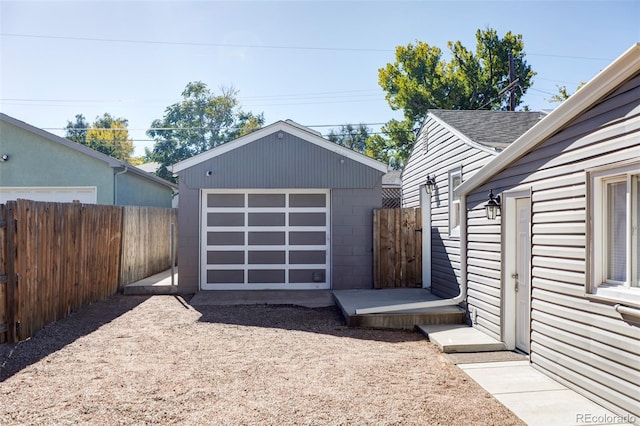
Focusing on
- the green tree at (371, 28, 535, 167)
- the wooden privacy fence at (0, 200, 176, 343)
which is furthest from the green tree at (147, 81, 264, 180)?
the wooden privacy fence at (0, 200, 176, 343)

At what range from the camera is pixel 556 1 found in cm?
1032

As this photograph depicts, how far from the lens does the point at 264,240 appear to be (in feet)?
33.3

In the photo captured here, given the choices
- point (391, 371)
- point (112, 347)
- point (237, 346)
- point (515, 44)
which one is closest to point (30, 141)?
point (112, 347)

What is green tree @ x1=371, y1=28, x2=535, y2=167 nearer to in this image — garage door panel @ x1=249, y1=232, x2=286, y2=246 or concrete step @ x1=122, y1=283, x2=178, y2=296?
garage door panel @ x1=249, y1=232, x2=286, y2=246

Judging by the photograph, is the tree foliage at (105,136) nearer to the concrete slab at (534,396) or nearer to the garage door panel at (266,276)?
the garage door panel at (266,276)

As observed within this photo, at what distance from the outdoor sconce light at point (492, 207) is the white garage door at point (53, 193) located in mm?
10381

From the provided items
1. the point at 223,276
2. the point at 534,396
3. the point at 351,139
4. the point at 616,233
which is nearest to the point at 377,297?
the point at 223,276

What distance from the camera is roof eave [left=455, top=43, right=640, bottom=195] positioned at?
11.8ft

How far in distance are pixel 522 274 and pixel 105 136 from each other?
4302 cm

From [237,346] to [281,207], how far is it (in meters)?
4.55

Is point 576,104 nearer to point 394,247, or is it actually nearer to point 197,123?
point 394,247

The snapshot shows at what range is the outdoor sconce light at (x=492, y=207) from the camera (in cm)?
593

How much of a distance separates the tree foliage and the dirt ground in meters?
32.9

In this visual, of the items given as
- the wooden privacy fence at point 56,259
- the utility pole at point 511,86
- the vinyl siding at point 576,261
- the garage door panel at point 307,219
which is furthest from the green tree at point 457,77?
the vinyl siding at point 576,261
